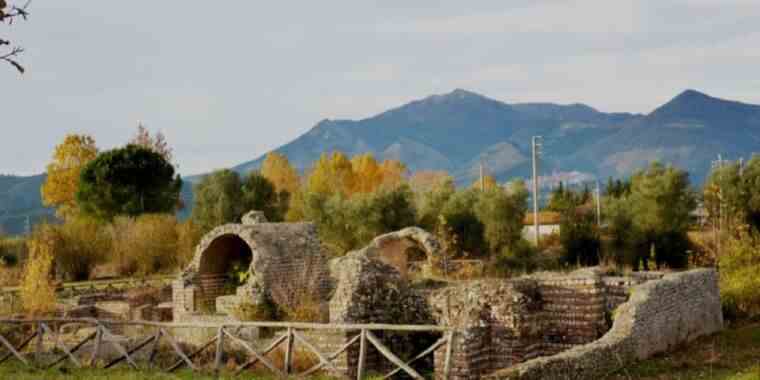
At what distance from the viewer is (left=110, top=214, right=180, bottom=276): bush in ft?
124

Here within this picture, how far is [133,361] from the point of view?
1461 centimetres

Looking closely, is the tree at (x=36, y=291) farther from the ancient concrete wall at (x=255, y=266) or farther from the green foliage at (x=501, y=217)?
the green foliage at (x=501, y=217)

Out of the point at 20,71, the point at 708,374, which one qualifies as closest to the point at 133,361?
the point at 20,71

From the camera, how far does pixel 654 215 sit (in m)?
41.9

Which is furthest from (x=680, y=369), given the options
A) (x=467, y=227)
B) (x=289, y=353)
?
(x=467, y=227)

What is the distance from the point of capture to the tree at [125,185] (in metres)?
50.8

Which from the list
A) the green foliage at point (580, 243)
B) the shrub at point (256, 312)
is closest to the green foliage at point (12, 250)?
the shrub at point (256, 312)

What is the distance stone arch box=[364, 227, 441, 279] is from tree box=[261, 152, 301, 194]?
38.8 meters

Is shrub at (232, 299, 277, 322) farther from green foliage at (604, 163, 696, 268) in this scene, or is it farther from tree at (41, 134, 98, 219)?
tree at (41, 134, 98, 219)

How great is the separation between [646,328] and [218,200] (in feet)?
126

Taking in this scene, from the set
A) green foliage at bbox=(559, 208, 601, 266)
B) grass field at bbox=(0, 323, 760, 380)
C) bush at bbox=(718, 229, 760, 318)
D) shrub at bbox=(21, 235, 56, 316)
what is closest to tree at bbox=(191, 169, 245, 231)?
green foliage at bbox=(559, 208, 601, 266)

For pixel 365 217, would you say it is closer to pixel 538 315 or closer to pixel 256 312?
pixel 256 312

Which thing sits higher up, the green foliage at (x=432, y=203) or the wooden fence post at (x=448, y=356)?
the green foliage at (x=432, y=203)

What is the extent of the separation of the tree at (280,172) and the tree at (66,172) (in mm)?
14835
